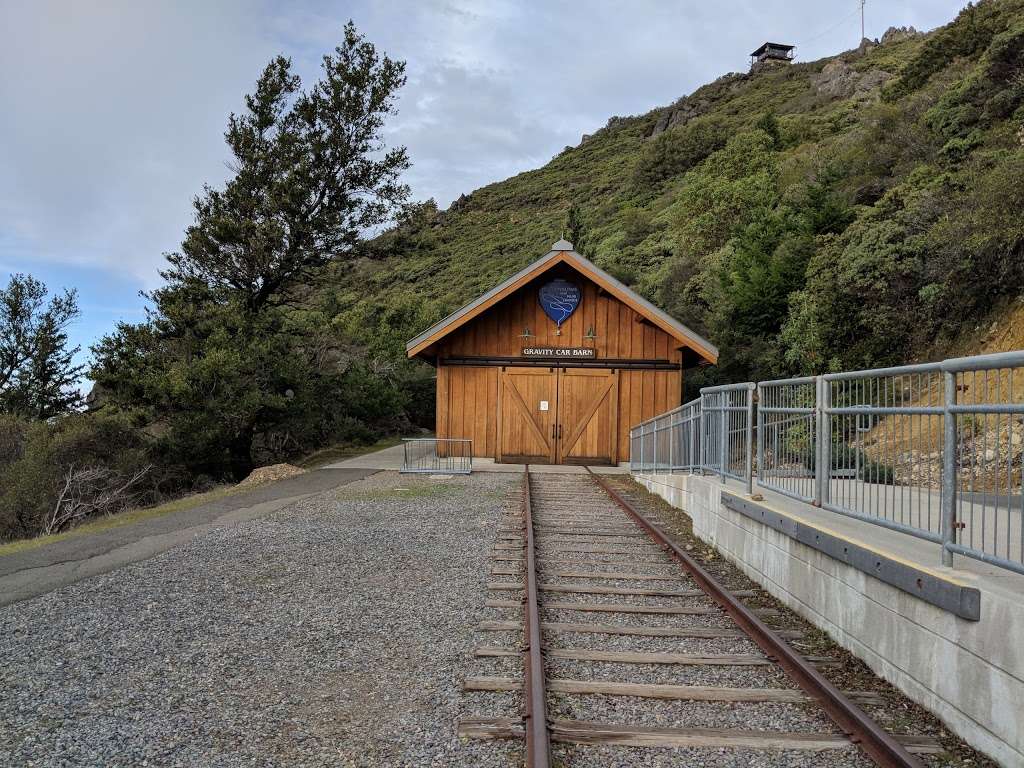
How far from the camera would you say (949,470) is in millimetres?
3951

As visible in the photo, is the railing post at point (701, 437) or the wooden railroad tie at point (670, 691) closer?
the wooden railroad tie at point (670, 691)

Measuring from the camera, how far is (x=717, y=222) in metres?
38.6

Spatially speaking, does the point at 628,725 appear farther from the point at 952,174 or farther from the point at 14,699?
the point at 952,174

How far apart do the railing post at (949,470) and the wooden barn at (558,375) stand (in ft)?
54.9

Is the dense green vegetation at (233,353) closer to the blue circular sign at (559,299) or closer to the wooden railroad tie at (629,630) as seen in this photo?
the blue circular sign at (559,299)

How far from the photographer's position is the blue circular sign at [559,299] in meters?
20.7

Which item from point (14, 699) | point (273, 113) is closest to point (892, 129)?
point (273, 113)

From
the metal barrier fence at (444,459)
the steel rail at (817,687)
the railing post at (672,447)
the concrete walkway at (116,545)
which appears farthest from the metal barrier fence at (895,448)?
the metal barrier fence at (444,459)

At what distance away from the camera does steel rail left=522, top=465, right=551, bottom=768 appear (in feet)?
11.0

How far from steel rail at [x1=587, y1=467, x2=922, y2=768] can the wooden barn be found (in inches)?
538

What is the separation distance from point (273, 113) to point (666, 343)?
54.0 feet

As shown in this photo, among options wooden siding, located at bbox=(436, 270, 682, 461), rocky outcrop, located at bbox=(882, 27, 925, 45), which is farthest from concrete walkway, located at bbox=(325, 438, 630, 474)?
rocky outcrop, located at bbox=(882, 27, 925, 45)

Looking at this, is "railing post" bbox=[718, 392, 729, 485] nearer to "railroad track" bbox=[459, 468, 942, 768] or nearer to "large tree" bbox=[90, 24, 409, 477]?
"railroad track" bbox=[459, 468, 942, 768]

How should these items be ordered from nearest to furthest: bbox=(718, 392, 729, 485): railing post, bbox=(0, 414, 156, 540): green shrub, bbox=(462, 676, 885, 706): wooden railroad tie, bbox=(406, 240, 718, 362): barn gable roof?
bbox=(462, 676, 885, 706): wooden railroad tie < bbox=(718, 392, 729, 485): railing post < bbox=(0, 414, 156, 540): green shrub < bbox=(406, 240, 718, 362): barn gable roof
